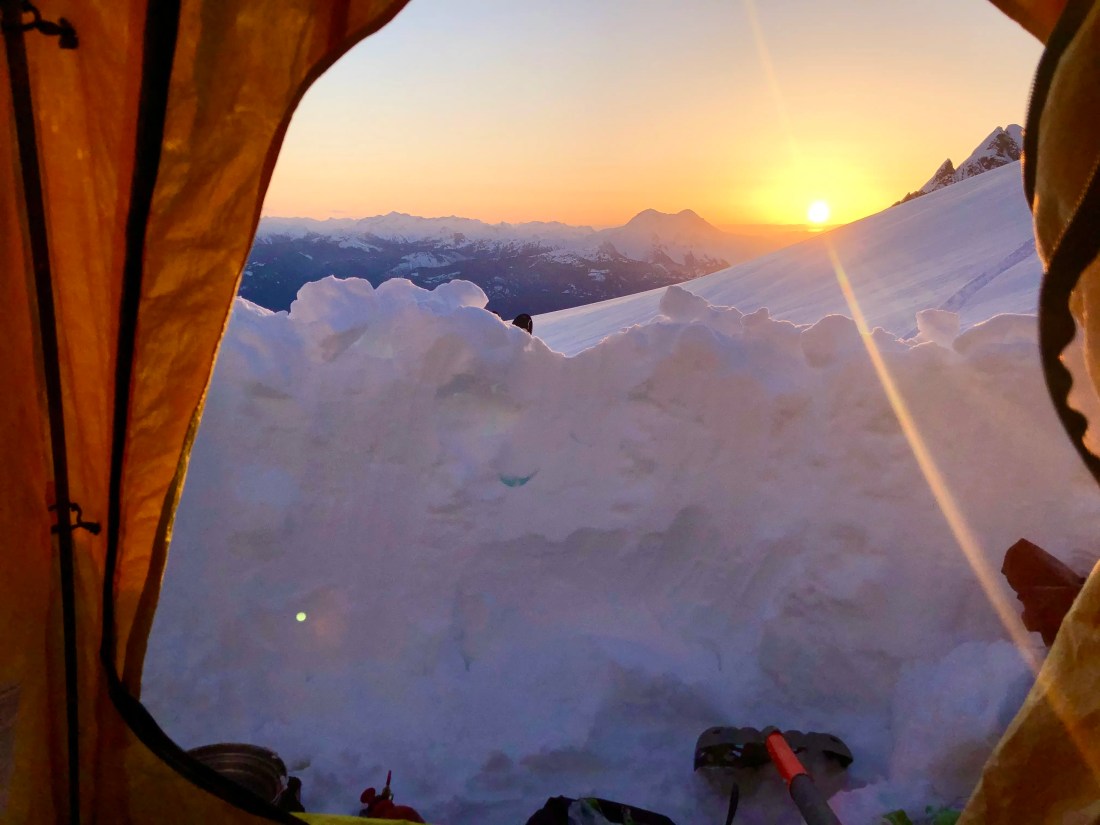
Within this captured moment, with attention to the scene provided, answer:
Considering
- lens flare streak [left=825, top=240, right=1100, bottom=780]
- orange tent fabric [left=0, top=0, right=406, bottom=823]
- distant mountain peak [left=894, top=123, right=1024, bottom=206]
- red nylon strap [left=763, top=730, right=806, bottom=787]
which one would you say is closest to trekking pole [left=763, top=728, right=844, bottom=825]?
red nylon strap [left=763, top=730, right=806, bottom=787]

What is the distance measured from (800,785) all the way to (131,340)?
229cm

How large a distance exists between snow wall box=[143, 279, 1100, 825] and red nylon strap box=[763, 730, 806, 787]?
237mm

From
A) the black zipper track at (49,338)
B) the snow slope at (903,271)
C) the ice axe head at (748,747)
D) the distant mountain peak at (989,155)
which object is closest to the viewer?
the black zipper track at (49,338)

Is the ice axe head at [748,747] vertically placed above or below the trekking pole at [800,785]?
below

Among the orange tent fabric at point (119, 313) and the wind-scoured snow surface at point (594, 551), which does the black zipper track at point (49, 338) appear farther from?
the wind-scoured snow surface at point (594, 551)

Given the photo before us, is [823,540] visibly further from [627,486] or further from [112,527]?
[112,527]

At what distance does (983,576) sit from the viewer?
3.42m

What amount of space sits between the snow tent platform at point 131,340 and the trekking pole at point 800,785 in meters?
0.88

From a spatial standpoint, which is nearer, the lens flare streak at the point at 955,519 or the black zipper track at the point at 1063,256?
the black zipper track at the point at 1063,256

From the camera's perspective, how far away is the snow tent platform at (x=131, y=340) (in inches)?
52.1

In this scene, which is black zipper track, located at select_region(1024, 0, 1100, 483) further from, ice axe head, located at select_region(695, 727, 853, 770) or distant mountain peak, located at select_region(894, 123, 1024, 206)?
distant mountain peak, located at select_region(894, 123, 1024, 206)

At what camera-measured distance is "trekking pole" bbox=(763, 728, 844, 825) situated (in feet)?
7.25

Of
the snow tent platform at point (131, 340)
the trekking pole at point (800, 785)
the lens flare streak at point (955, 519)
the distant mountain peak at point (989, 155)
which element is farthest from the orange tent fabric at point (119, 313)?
the distant mountain peak at point (989, 155)

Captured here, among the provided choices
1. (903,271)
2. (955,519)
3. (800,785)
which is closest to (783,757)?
(800,785)
